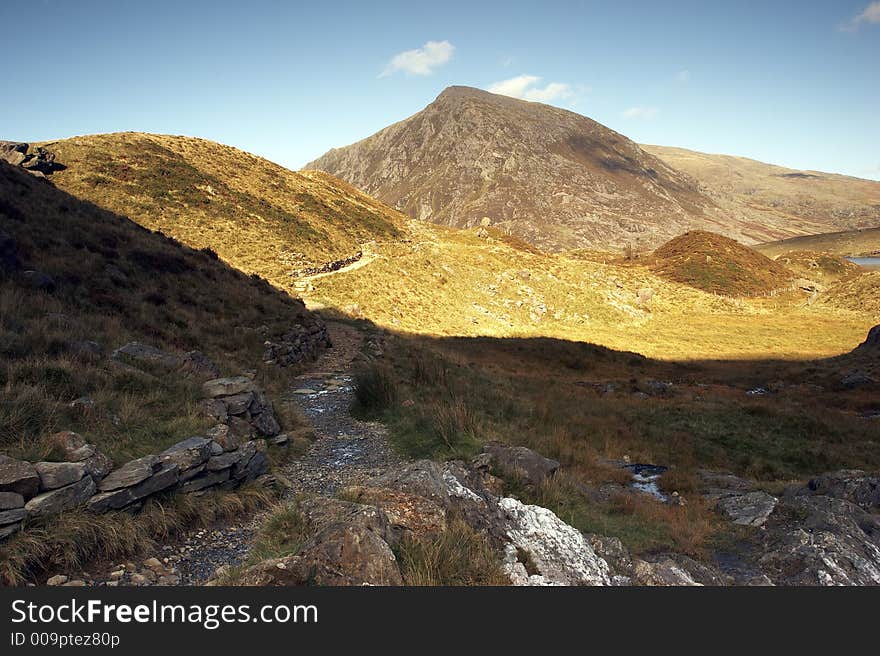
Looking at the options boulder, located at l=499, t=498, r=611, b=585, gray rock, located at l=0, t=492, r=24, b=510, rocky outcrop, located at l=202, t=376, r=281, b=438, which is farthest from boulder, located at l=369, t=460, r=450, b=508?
gray rock, located at l=0, t=492, r=24, b=510

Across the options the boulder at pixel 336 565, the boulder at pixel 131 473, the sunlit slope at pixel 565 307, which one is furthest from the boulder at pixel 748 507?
the sunlit slope at pixel 565 307

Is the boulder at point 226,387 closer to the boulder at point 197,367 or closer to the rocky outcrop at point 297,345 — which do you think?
the boulder at point 197,367

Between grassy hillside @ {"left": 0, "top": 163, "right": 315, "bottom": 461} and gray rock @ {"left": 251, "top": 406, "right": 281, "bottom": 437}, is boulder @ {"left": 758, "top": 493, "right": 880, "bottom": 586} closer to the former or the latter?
gray rock @ {"left": 251, "top": 406, "right": 281, "bottom": 437}

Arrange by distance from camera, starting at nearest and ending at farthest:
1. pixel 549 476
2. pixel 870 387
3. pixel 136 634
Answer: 1. pixel 136 634
2. pixel 549 476
3. pixel 870 387

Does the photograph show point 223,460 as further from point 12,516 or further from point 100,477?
point 12,516

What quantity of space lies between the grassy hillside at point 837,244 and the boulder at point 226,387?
18753cm

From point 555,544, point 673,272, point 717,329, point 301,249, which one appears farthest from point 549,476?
point 673,272

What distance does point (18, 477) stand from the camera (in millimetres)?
5277

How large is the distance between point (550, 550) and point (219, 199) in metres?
59.7

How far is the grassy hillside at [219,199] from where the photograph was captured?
4631 cm

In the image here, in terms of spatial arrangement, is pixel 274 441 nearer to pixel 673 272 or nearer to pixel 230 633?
pixel 230 633

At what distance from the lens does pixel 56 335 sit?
9922mm

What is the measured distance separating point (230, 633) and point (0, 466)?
416 centimetres

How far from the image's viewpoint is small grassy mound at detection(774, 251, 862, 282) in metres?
102
